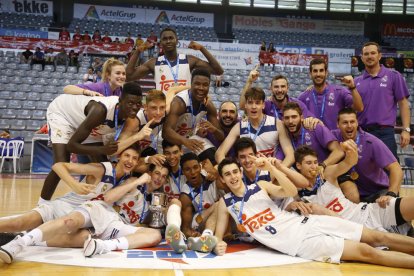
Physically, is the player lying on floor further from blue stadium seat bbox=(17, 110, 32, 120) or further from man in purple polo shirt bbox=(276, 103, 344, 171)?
blue stadium seat bbox=(17, 110, 32, 120)

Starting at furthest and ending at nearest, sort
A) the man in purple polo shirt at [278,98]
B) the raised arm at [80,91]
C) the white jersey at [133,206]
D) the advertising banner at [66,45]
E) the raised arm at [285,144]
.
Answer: the advertising banner at [66,45] < the man in purple polo shirt at [278,98] < the raised arm at [80,91] < the raised arm at [285,144] < the white jersey at [133,206]

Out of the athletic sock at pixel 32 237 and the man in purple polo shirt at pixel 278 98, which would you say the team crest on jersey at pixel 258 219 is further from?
the athletic sock at pixel 32 237

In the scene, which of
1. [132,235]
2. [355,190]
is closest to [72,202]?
[132,235]

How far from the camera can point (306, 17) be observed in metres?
26.4

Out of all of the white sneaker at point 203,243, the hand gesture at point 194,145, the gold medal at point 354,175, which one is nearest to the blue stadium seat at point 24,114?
the hand gesture at point 194,145

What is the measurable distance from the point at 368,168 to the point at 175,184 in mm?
2262

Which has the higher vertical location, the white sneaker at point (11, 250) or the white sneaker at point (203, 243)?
the white sneaker at point (11, 250)

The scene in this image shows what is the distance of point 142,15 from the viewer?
25.6m

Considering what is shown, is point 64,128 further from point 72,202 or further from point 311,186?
point 311,186

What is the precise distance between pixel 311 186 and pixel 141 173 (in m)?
1.92

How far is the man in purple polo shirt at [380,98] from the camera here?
5375 millimetres

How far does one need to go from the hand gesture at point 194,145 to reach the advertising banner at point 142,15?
2220 cm

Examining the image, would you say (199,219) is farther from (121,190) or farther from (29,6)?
(29,6)

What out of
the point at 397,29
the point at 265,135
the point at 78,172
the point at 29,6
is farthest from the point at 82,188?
the point at 397,29
